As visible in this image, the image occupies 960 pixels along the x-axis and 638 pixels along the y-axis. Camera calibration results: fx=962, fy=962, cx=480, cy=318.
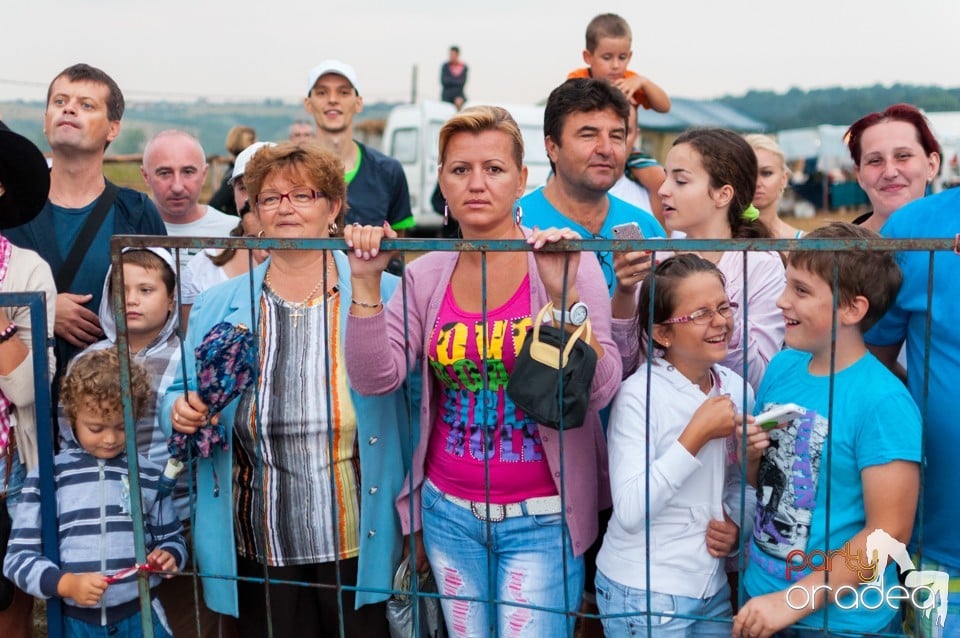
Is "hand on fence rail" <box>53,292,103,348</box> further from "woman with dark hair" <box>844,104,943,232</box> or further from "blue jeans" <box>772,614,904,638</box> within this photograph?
"woman with dark hair" <box>844,104,943,232</box>

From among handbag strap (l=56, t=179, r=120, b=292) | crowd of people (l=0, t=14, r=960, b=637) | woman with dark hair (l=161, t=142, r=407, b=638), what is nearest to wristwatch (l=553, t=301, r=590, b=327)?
crowd of people (l=0, t=14, r=960, b=637)

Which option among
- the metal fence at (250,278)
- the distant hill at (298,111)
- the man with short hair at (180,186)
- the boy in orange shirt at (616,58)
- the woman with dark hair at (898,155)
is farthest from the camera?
the distant hill at (298,111)

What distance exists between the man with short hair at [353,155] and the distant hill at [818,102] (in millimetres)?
35025

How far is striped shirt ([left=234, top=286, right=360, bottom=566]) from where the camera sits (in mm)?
2924

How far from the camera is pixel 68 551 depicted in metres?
3.21

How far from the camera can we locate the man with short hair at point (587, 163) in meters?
3.56

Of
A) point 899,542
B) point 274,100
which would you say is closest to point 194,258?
point 899,542

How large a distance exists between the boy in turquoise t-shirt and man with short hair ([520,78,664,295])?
1068mm

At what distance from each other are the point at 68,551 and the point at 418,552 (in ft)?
3.90

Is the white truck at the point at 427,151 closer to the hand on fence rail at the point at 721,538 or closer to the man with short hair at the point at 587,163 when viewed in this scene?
the man with short hair at the point at 587,163

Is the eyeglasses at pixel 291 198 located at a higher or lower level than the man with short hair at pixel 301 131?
lower

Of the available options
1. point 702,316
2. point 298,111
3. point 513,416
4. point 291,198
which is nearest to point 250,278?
point 291,198

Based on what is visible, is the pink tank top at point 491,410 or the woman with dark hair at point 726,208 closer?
the pink tank top at point 491,410

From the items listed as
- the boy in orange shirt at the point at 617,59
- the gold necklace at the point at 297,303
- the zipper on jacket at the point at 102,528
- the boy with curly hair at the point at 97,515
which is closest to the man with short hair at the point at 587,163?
the gold necklace at the point at 297,303
